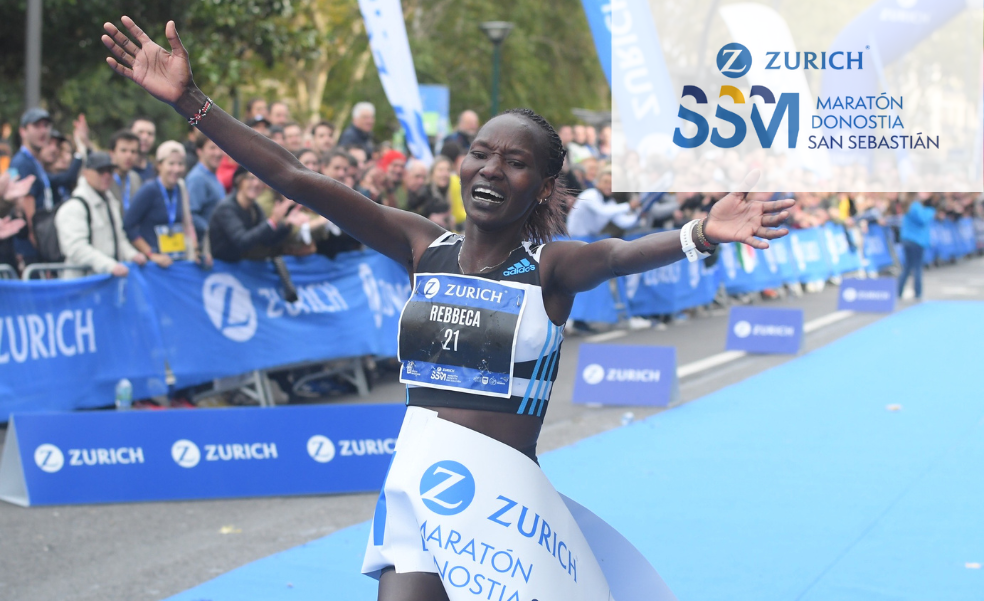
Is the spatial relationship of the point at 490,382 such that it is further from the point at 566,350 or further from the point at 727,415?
the point at 566,350

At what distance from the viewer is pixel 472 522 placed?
2.89 metres

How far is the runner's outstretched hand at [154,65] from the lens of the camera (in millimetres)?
3061

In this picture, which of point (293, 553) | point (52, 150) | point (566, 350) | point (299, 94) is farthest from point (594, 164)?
point (299, 94)

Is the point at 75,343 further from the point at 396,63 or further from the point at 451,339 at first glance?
the point at 451,339

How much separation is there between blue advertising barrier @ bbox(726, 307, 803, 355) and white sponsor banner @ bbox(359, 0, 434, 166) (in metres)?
4.10

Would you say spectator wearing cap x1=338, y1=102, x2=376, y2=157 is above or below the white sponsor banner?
below
